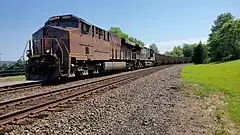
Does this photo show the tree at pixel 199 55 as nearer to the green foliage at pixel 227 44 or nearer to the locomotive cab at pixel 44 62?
the green foliage at pixel 227 44

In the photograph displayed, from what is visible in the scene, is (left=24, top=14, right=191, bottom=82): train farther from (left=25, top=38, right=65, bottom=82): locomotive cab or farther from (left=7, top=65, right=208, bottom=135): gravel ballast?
(left=7, top=65, right=208, bottom=135): gravel ballast

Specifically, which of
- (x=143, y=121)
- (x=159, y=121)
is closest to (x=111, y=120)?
(x=143, y=121)

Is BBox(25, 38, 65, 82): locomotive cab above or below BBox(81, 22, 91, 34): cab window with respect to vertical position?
below

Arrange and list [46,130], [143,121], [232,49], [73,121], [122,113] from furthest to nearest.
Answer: [232,49] < [122,113] < [143,121] < [73,121] < [46,130]

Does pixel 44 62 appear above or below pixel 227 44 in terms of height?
below

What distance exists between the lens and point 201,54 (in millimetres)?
81125

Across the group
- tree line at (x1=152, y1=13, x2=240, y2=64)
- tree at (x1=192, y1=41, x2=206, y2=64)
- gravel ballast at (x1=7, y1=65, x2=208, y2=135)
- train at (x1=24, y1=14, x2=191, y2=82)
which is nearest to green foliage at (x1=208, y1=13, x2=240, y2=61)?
tree line at (x1=152, y1=13, x2=240, y2=64)

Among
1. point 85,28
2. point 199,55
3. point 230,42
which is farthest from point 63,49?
point 230,42

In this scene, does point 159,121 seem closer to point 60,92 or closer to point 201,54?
point 60,92

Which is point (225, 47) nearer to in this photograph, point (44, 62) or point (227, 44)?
point (227, 44)

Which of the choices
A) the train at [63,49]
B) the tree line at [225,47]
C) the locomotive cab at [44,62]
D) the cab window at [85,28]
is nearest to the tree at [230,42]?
the tree line at [225,47]

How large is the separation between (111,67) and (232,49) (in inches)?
2692

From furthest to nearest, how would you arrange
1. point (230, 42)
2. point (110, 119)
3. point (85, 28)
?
point (230, 42)
point (85, 28)
point (110, 119)

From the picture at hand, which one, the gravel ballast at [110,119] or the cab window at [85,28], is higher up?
the cab window at [85,28]
